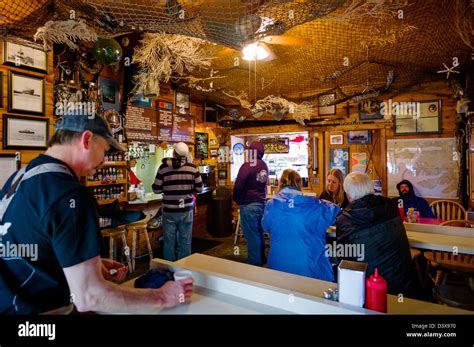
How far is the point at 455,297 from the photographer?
194 cm

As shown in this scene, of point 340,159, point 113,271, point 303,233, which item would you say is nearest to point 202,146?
point 340,159

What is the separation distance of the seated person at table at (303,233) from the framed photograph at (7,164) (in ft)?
8.64

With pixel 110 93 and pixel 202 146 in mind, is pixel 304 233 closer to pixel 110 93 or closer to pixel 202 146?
pixel 110 93

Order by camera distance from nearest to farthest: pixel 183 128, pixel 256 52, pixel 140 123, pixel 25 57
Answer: pixel 25 57, pixel 256 52, pixel 140 123, pixel 183 128

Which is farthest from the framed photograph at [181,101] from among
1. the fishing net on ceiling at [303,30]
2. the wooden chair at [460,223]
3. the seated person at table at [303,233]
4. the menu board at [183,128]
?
the wooden chair at [460,223]

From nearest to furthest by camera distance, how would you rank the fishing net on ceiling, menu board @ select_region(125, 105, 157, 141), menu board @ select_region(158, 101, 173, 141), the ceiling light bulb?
the fishing net on ceiling < the ceiling light bulb < menu board @ select_region(125, 105, 157, 141) < menu board @ select_region(158, 101, 173, 141)

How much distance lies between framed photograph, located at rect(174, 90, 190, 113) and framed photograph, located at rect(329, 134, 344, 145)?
305cm

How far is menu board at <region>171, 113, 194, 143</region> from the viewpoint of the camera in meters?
5.68

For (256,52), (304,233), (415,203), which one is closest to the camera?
(304,233)

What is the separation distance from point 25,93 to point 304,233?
312 cm

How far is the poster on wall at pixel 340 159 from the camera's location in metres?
5.73

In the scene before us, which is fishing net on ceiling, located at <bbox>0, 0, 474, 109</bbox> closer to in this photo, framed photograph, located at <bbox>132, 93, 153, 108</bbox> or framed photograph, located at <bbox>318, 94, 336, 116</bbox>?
framed photograph, located at <bbox>318, 94, 336, 116</bbox>

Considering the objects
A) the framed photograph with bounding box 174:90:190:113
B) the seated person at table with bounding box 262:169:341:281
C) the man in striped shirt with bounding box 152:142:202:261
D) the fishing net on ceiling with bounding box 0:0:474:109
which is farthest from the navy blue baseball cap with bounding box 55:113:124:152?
the framed photograph with bounding box 174:90:190:113

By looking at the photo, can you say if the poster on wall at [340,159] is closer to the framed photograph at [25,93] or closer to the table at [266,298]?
the table at [266,298]
